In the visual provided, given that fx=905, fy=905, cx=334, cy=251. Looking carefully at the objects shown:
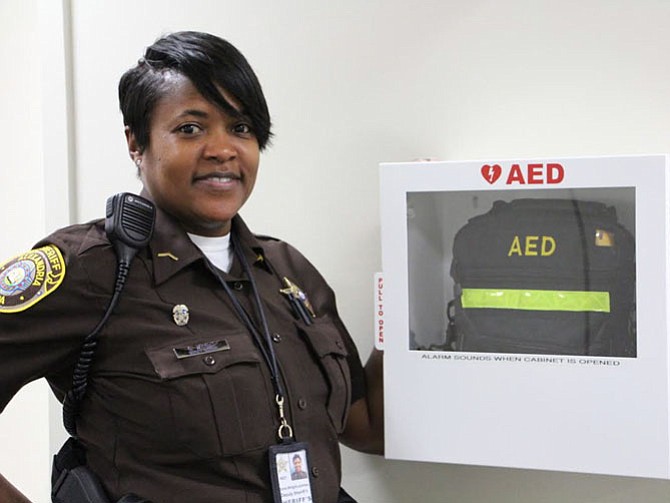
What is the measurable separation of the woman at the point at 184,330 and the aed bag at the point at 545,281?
301mm

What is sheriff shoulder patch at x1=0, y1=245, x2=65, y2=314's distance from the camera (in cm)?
131

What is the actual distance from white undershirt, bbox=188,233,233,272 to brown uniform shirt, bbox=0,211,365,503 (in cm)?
4

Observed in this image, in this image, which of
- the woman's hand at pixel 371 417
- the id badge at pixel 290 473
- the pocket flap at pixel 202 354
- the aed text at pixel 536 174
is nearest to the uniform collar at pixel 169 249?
the pocket flap at pixel 202 354

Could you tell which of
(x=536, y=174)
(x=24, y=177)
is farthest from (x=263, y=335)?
(x=24, y=177)

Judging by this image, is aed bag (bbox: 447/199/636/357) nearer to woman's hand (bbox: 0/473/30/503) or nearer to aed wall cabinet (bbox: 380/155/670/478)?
aed wall cabinet (bbox: 380/155/670/478)

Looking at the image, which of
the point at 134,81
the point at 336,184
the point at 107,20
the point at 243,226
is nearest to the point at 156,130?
the point at 134,81

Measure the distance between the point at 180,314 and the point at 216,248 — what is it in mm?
160

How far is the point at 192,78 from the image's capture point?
1392 mm

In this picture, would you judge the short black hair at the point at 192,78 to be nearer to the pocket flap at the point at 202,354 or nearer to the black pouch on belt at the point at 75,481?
the pocket flap at the point at 202,354

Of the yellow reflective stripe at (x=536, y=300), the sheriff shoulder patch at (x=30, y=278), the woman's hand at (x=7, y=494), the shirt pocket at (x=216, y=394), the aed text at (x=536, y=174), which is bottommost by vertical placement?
the woman's hand at (x=7, y=494)

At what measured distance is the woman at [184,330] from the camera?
1.34 m

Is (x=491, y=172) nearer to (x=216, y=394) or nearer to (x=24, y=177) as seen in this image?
(x=216, y=394)

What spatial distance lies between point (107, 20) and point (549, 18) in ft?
3.12

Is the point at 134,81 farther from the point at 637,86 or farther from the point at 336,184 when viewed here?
the point at 637,86
